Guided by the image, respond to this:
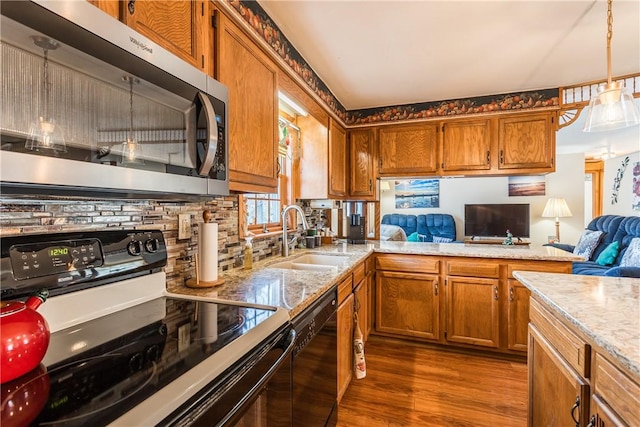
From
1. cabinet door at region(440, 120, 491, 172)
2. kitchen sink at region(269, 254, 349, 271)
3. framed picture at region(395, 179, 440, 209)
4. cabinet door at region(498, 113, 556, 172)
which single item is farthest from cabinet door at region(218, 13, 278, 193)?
framed picture at region(395, 179, 440, 209)

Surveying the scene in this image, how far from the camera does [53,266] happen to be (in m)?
0.86

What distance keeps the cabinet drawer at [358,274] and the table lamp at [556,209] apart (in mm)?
4699

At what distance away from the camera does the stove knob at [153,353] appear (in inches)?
28.2

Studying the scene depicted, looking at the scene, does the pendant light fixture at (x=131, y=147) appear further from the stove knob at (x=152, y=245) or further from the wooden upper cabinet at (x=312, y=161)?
the wooden upper cabinet at (x=312, y=161)

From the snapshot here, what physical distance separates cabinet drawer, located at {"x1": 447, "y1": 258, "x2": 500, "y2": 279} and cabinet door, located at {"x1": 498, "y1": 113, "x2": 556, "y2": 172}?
1.00 meters

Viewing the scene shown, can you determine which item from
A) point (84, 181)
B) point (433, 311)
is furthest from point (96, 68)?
point (433, 311)

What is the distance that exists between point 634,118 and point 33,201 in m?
2.64

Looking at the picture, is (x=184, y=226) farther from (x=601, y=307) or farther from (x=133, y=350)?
(x=601, y=307)

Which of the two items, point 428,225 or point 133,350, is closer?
point 133,350

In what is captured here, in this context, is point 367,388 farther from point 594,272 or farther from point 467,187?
point 467,187

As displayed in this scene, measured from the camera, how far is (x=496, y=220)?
223 inches

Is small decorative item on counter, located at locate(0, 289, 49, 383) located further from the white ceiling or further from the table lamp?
the table lamp

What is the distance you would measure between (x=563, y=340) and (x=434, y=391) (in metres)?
1.25

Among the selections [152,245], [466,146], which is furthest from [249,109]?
A: [466,146]
